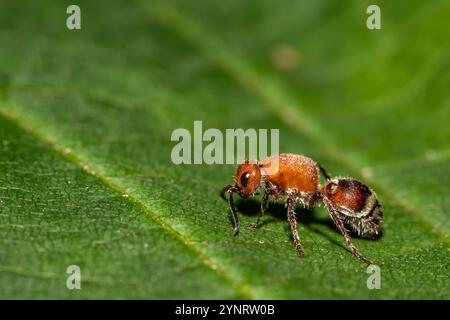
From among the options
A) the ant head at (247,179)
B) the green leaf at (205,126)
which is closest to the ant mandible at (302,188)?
the ant head at (247,179)

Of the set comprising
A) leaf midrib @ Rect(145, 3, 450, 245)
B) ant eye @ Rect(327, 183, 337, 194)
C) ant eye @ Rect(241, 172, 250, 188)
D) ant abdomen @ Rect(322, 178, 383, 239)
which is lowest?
ant abdomen @ Rect(322, 178, 383, 239)

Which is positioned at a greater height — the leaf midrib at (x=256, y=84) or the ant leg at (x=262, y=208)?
the leaf midrib at (x=256, y=84)

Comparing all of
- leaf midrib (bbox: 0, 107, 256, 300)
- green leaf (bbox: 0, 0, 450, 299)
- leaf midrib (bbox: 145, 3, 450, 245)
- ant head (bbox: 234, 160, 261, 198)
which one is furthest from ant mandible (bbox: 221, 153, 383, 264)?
leaf midrib (bbox: 0, 107, 256, 300)

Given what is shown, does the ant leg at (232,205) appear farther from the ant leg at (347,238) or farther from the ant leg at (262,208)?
the ant leg at (347,238)

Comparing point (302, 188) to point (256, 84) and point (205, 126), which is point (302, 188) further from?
point (256, 84)

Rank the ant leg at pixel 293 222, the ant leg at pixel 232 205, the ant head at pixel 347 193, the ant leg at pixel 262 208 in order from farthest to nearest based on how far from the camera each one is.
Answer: the ant head at pixel 347 193 < the ant leg at pixel 262 208 < the ant leg at pixel 232 205 < the ant leg at pixel 293 222

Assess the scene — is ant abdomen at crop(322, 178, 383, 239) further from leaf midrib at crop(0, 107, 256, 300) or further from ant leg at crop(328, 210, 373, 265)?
leaf midrib at crop(0, 107, 256, 300)
